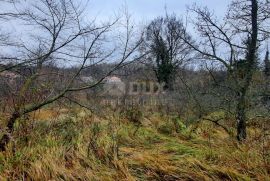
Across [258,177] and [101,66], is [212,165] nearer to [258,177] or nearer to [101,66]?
[258,177]

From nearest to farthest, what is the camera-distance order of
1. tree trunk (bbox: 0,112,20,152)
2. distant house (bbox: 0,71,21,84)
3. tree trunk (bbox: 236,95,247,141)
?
tree trunk (bbox: 0,112,20,152), distant house (bbox: 0,71,21,84), tree trunk (bbox: 236,95,247,141)

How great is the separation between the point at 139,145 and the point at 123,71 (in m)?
3.00

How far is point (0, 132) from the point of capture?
297 inches

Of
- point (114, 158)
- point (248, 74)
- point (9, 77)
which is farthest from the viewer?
point (248, 74)

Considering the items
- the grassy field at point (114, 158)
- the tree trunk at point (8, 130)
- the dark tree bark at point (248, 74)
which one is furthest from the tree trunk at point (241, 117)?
the tree trunk at point (8, 130)

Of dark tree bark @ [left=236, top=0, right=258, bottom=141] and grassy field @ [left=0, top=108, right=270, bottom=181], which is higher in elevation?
dark tree bark @ [left=236, top=0, right=258, bottom=141]

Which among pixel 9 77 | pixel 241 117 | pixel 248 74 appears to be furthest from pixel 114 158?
pixel 248 74

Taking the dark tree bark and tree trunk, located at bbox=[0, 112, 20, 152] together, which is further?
the dark tree bark

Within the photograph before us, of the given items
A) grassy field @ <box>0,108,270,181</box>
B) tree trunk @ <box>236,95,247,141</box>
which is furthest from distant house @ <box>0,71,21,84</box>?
tree trunk @ <box>236,95,247,141</box>

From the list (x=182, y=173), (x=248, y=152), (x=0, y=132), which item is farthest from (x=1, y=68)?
(x=248, y=152)

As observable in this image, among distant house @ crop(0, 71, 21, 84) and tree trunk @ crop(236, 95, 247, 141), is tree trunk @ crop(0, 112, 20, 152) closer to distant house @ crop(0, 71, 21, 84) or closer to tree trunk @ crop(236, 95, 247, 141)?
distant house @ crop(0, 71, 21, 84)

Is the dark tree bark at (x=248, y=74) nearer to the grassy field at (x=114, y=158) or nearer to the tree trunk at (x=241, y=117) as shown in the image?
the tree trunk at (x=241, y=117)

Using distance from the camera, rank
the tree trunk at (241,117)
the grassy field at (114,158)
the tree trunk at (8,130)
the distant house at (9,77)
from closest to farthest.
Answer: the grassy field at (114,158) → the tree trunk at (8,130) → the distant house at (9,77) → the tree trunk at (241,117)

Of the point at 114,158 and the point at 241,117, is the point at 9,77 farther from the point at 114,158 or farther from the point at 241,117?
the point at 241,117
